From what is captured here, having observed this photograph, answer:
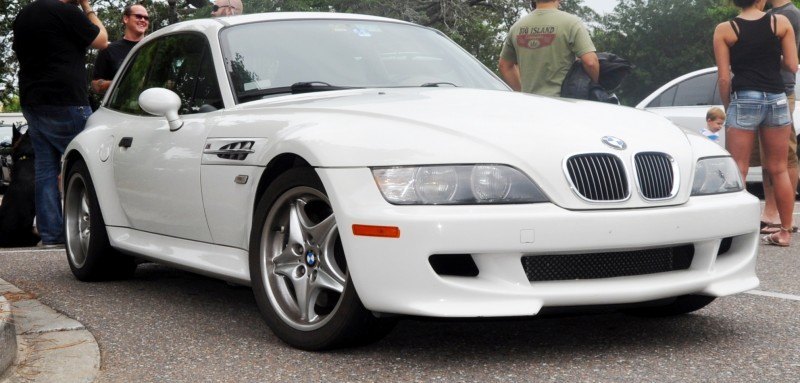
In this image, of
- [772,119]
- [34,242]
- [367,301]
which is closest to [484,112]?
[367,301]

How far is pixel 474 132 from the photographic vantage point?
391 centimetres

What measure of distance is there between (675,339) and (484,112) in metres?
1.14

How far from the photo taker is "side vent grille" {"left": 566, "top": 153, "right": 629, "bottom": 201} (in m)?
3.81

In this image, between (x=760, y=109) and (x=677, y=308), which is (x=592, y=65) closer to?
(x=760, y=109)

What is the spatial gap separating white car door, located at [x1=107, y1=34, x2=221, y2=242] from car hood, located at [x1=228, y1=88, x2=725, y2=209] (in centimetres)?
59

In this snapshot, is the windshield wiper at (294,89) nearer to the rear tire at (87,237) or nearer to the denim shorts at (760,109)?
the rear tire at (87,237)

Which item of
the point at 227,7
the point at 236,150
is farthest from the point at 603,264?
the point at 227,7

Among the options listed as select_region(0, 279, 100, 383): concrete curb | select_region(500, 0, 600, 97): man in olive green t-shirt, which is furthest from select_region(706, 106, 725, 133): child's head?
select_region(0, 279, 100, 383): concrete curb

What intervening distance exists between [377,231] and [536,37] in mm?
3975

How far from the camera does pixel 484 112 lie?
164 inches

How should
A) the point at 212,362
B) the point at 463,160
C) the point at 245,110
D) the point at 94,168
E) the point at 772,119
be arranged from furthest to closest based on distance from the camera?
the point at 772,119 < the point at 94,168 < the point at 245,110 < the point at 212,362 < the point at 463,160

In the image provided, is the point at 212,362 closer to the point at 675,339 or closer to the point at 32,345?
the point at 32,345

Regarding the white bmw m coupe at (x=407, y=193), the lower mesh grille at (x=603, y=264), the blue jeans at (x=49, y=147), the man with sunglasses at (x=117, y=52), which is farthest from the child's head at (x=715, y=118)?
the lower mesh grille at (x=603, y=264)

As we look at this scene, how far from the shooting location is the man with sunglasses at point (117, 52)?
8.80m
